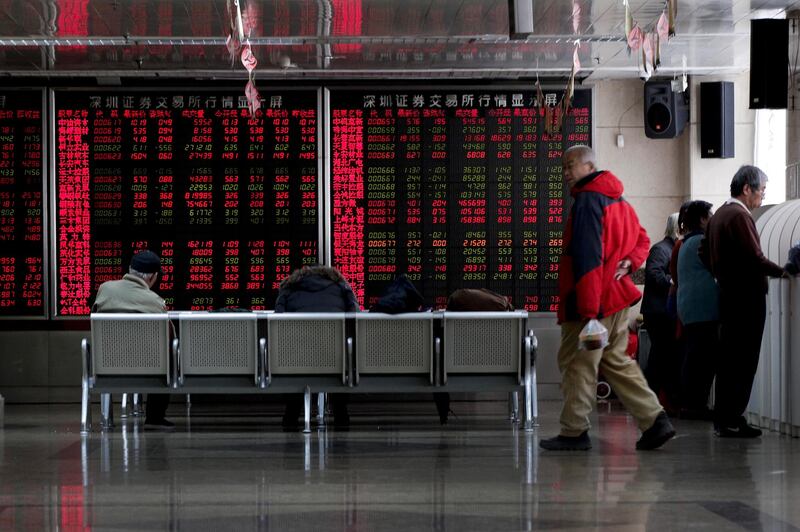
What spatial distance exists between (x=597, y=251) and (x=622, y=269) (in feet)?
0.83

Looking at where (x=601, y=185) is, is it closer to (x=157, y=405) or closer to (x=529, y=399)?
(x=529, y=399)

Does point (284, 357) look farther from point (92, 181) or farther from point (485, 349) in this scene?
point (92, 181)

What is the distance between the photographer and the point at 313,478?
6211mm

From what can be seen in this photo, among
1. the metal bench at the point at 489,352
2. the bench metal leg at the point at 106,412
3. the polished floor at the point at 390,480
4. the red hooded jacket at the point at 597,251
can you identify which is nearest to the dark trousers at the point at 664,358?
the polished floor at the point at 390,480

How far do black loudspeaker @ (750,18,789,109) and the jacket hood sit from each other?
346 centimetres

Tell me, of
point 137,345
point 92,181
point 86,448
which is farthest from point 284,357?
point 92,181

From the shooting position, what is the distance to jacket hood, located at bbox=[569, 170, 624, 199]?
709 centimetres

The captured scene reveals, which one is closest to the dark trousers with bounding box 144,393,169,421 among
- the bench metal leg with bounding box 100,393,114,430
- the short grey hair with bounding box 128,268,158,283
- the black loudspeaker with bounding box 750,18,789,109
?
the bench metal leg with bounding box 100,393,114,430

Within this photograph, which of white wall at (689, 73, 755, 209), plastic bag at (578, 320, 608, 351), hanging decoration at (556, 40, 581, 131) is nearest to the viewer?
plastic bag at (578, 320, 608, 351)

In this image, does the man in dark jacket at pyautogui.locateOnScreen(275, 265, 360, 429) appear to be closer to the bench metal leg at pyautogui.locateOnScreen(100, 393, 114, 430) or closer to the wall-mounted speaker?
the bench metal leg at pyautogui.locateOnScreen(100, 393, 114, 430)

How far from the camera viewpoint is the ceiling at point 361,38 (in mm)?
9891

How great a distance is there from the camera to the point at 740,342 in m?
7.95

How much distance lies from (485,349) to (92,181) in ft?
16.9

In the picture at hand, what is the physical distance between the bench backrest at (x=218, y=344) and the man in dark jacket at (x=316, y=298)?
603 millimetres
